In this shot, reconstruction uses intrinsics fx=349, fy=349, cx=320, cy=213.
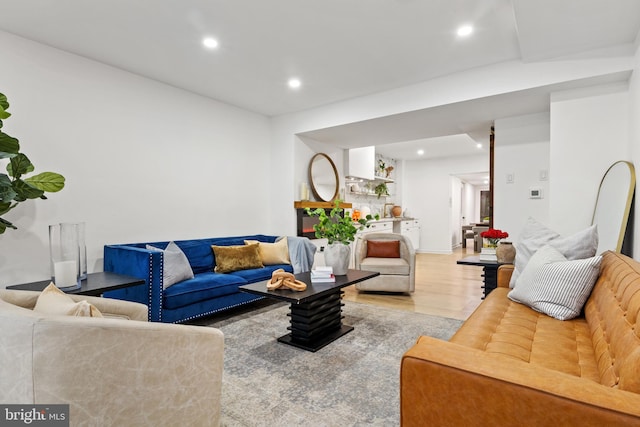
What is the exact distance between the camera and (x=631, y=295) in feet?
4.44

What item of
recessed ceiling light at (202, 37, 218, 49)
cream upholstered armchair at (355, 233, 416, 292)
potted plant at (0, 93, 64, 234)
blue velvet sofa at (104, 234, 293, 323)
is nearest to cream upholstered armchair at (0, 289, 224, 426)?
potted plant at (0, 93, 64, 234)

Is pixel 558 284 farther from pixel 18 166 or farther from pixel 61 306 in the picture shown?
pixel 18 166

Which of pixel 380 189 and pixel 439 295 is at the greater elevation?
pixel 380 189

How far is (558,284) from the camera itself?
1985 millimetres

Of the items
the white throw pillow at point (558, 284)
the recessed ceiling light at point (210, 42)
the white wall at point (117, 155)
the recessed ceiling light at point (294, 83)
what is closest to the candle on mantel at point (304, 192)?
the white wall at point (117, 155)

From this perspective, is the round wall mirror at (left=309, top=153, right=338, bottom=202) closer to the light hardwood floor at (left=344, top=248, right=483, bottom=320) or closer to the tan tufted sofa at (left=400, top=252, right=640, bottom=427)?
the light hardwood floor at (left=344, top=248, right=483, bottom=320)

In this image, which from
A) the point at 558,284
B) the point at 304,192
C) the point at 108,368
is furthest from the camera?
the point at 304,192

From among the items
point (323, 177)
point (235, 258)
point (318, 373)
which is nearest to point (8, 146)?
point (235, 258)

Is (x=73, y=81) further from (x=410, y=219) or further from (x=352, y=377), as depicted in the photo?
(x=410, y=219)

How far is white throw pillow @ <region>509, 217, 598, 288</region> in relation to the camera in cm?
217

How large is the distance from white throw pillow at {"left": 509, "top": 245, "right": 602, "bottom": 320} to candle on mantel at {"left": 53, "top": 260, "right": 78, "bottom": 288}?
10.2 ft

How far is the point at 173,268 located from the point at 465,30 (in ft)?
10.7

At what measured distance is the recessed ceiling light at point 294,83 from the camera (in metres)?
3.84

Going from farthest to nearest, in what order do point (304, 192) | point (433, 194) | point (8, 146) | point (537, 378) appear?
point (433, 194) → point (304, 192) → point (8, 146) → point (537, 378)
